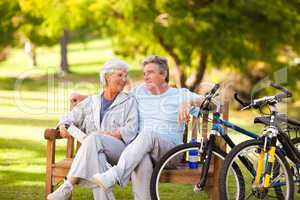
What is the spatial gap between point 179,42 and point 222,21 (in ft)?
3.52

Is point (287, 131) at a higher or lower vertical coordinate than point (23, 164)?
higher

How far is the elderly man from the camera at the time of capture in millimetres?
4719

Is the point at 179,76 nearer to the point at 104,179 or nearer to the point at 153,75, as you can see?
the point at 153,75

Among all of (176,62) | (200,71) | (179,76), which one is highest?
(176,62)

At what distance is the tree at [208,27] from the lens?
15492mm

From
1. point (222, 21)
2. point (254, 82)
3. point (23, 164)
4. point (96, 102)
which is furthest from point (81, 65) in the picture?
point (96, 102)

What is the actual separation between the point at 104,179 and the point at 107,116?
65 centimetres

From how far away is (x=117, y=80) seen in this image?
16.9 feet

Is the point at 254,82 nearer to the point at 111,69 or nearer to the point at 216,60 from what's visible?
the point at 216,60

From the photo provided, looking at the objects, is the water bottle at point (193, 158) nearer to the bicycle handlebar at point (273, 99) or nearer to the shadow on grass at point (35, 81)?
the bicycle handlebar at point (273, 99)

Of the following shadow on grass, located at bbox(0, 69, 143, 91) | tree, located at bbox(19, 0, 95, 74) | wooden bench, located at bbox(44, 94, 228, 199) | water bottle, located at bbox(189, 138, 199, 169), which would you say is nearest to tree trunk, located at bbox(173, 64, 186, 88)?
tree, located at bbox(19, 0, 95, 74)

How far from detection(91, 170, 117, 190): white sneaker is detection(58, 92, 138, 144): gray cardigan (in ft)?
1.49

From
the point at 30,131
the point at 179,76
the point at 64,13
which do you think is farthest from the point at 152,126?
the point at 179,76

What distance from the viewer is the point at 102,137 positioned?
491 centimetres
